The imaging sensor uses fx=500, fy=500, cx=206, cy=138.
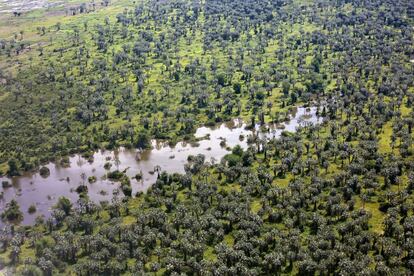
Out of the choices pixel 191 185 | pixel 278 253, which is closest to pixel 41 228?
pixel 191 185

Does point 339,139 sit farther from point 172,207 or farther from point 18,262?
point 18,262

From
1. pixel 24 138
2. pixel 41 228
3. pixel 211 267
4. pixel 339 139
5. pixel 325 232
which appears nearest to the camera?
pixel 211 267

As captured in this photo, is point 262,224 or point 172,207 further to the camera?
point 172,207

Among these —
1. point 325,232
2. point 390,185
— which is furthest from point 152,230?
point 390,185

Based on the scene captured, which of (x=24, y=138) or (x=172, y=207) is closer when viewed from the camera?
Answer: (x=172, y=207)

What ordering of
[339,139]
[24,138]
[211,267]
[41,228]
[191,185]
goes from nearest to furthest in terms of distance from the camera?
[211,267] → [41,228] → [191,185] → [339,139] → [24,138]

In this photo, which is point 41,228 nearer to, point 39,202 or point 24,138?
point 39,202
